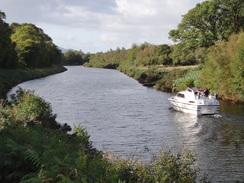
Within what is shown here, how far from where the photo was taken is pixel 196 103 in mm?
30750

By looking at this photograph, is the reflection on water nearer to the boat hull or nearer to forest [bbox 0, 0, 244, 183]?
the boat hull

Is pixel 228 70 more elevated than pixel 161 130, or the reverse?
pixel 228 70

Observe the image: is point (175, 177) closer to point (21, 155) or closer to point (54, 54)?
point (21, 155)

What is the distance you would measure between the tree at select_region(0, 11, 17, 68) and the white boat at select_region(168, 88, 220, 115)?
109ft

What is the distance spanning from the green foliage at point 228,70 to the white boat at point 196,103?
7.20 meters

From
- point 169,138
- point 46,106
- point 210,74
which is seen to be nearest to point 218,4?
point 210,74

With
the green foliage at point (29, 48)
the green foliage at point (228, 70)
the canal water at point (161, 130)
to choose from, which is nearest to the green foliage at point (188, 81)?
the green foliage at point (228, 70)

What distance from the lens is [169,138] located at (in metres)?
21.8

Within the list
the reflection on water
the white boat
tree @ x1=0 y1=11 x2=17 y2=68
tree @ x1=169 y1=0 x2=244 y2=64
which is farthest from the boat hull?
tree @ x1=0 y1=11 x2=17 y2=68

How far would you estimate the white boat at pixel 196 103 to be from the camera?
3001 centimetres

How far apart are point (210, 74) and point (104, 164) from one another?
124 feet

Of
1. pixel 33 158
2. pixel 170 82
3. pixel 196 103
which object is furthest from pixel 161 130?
pixel 170 82

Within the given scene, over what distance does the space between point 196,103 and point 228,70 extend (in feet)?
38.8

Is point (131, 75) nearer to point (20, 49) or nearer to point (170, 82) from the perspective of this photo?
point (20, 49)
